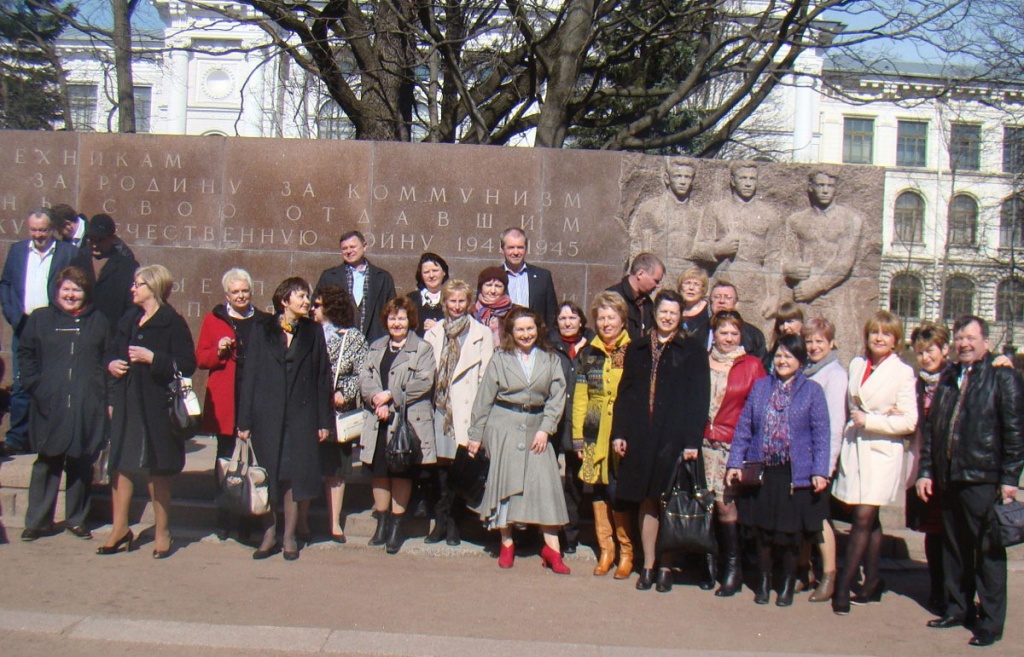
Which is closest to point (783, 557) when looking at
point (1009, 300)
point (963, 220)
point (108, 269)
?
point (108, 269)

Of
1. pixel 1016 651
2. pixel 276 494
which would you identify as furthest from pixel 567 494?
pixel 1016 651

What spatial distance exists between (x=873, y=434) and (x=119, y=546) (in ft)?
15.8

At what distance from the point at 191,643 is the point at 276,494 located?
1.64m

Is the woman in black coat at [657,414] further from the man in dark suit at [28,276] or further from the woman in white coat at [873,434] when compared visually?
the man in dark suit at [28,276]

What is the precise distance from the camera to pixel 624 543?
262 inches

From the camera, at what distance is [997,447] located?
5.73 metres

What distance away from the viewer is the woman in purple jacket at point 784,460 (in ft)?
20.0

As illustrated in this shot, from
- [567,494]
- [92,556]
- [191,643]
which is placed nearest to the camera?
[191,643]

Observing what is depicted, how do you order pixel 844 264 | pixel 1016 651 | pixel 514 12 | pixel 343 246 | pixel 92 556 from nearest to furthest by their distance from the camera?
pixel 1016 651, pixel 92 556, pixel 343 246, pixel 844 264, pixel 514 12

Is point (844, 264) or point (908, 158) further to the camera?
point (908, 158)

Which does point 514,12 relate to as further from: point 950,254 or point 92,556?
point 950,254

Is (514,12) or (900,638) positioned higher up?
(514,12)

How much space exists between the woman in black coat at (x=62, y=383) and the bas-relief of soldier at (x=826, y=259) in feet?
19.5

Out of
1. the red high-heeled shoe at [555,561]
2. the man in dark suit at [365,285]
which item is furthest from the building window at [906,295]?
the red high-heeled shoe at [555,561]
